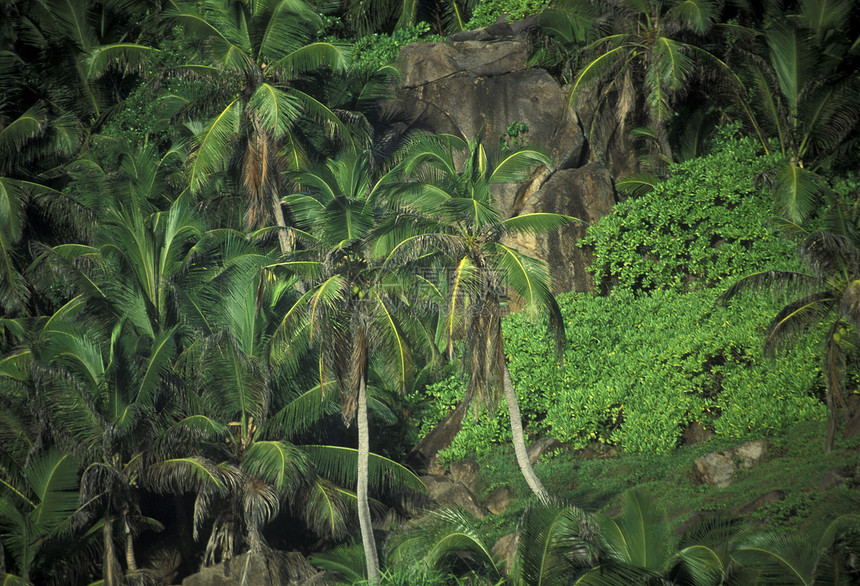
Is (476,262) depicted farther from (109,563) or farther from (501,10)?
(501,10)

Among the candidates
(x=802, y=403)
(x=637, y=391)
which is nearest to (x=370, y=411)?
(x=637, y=391)

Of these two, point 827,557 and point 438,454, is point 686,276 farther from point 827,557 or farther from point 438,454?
point 827,557

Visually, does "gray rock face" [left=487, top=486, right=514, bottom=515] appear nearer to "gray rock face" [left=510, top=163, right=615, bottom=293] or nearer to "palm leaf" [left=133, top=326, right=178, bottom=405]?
"gray rock face" [left=510, top=163, right=615, bottom=293]

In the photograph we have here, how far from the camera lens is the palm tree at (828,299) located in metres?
12.7

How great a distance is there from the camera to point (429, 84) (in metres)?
24.0

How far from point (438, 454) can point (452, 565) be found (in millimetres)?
7278

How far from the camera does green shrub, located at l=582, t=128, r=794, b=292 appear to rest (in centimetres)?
1895

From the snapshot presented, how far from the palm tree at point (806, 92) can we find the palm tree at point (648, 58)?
1306mm

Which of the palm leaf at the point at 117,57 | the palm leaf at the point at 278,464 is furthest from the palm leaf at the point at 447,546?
the palm leaf at the point at 117,57

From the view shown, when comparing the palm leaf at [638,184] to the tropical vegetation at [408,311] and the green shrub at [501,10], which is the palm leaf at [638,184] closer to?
the tropical vegetation at [408,311]

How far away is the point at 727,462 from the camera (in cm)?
1533

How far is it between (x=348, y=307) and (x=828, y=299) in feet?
25.4

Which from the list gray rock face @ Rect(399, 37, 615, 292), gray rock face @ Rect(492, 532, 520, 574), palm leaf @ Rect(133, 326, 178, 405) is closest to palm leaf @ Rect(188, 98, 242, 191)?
palm leaf @ Rect(133, 326, 178, 405)

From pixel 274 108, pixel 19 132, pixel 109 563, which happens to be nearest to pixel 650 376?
pixel 274 108
